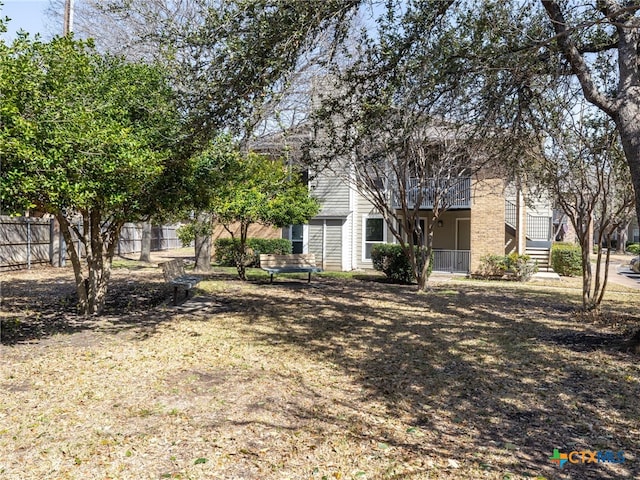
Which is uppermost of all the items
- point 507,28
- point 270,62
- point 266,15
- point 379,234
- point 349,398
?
point 507,28

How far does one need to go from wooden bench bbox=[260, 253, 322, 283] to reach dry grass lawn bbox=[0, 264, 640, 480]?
5187mm

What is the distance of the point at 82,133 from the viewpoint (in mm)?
6133

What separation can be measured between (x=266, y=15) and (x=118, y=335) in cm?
531

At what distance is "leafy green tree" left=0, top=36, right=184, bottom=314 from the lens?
5.79 metres

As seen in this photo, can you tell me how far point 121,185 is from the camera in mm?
6852

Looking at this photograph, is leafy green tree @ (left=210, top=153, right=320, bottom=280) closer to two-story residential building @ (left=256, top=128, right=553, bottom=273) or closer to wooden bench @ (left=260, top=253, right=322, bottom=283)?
wooden bench @ (left=260, top=253, right=322, bottom=283)

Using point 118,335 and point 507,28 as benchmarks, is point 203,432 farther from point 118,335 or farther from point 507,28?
point 507,28

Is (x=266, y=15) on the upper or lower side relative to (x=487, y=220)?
upper

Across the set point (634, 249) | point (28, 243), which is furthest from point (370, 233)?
point (634, 249)

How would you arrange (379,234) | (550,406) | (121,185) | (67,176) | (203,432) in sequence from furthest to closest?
(379,234) < (121,185) < (67,176) < (550,406) < (203,432)

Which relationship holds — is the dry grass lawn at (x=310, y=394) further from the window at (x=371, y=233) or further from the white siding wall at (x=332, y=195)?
the white siding wall at (x=332, y=195)

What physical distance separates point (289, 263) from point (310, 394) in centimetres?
1109

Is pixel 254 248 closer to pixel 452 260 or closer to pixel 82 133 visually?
pixel 452 260

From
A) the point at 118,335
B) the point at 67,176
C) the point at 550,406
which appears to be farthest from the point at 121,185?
the point at 550,406
